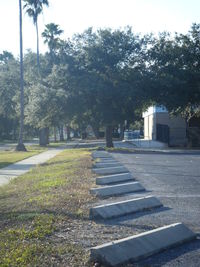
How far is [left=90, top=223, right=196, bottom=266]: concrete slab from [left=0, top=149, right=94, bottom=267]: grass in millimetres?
233

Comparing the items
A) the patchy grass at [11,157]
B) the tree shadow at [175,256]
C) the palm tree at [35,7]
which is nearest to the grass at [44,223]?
the tree shadow at [175,256]

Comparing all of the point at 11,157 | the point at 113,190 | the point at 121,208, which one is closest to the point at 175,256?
the point at 121,208

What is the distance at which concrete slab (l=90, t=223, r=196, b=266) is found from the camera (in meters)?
4.78

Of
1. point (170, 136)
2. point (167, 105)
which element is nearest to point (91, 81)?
point (167, 105)

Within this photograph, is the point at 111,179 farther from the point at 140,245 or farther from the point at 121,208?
the point at 140,245

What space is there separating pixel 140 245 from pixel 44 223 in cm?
197

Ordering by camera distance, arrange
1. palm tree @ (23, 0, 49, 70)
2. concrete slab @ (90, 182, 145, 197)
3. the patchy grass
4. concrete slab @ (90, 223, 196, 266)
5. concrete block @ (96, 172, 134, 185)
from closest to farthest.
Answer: concrete slab @ (90, 223, 196, 266) → concrete slab @ (90, 182, 145, 197) → concrete block @ (96, 172, 134, 185) → the patchy grass → palm tree @ (23, 0, 49, 70)

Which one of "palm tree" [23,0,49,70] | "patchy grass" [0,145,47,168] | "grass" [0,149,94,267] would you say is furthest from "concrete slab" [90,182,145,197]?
"palm tree" [23,0,49,70]

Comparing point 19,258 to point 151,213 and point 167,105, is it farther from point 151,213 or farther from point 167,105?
point 167,105

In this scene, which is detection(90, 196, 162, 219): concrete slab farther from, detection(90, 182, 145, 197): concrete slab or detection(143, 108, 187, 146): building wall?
detection(143, 108, 187, 146): building wall

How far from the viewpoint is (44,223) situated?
6594mm

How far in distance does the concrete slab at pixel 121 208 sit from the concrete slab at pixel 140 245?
1.38 metres

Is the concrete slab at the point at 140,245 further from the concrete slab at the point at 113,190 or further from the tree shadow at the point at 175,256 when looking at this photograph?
the concrete slab at the point at 113,190

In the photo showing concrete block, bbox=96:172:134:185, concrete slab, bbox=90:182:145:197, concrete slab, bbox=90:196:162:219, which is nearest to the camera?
concrete slab, bbox=90:196:162:219
